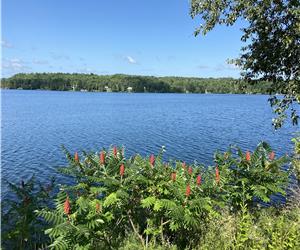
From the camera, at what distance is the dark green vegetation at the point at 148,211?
22.2ft

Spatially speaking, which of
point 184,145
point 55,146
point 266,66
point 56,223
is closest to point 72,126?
point 55,146

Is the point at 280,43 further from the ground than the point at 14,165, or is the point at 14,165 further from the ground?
the point at 280,43

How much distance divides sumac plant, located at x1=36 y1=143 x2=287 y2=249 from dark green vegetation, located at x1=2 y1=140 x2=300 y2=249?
17 millimetres

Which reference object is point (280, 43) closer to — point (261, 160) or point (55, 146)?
point (261, 160)

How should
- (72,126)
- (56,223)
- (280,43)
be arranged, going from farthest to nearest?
1. (72,126)
2. (280,43)
3. (56,223)

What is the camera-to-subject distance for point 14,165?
984 inches

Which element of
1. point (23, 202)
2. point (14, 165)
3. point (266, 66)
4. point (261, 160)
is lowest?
point (14, 165)

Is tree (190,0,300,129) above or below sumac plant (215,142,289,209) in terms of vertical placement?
above

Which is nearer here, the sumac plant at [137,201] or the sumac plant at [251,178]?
the sumac plant at [137,201]

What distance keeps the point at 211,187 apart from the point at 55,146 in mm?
26374

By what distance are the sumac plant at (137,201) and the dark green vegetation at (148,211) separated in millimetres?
17

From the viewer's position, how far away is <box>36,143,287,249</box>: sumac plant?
22.2 ft

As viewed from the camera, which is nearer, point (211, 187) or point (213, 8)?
point (211, 187)

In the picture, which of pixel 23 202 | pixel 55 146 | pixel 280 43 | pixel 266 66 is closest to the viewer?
pixel 23 202
